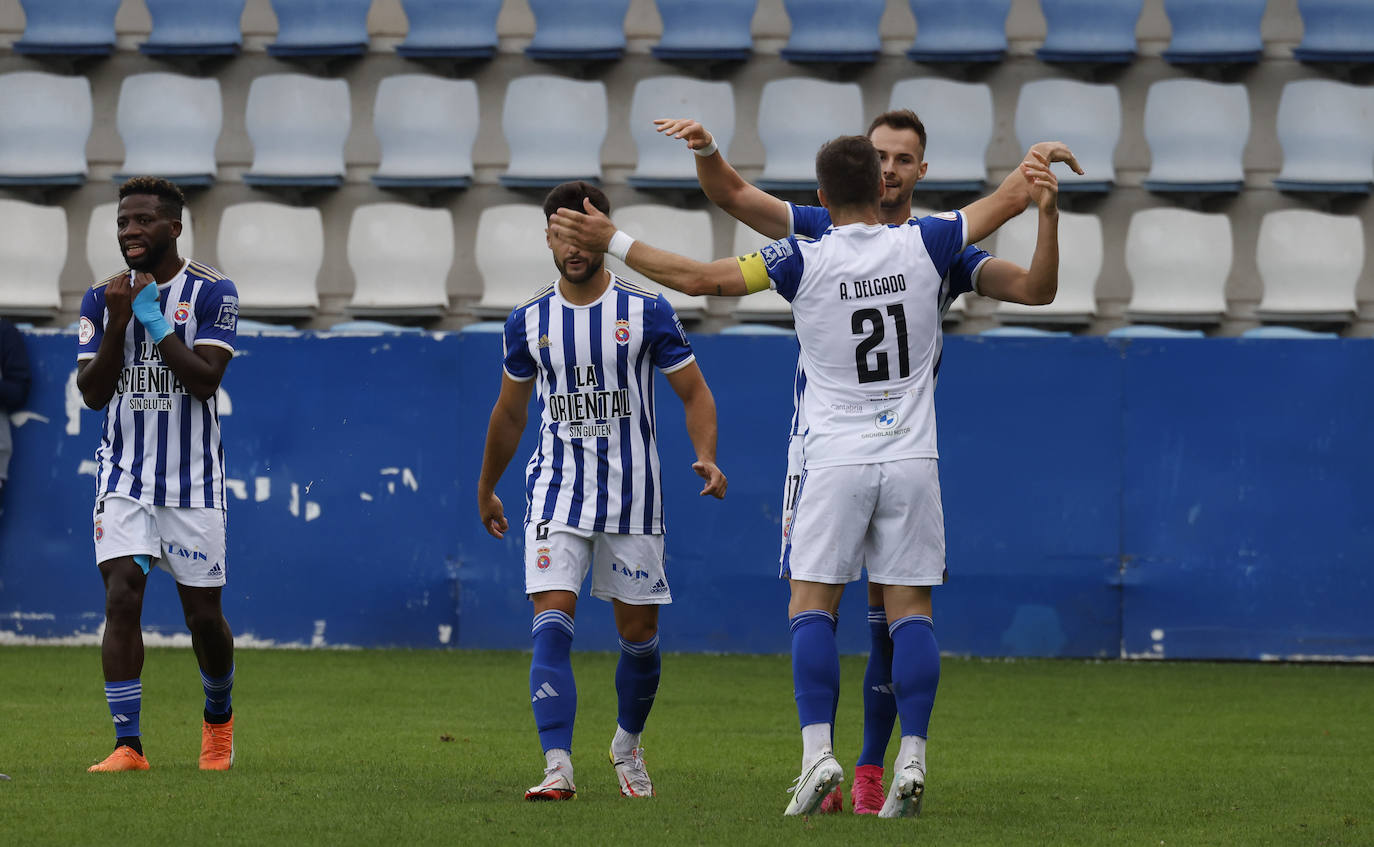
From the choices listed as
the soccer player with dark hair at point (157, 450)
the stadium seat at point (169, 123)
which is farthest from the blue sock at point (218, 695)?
the stadium seat at point (169, 123)

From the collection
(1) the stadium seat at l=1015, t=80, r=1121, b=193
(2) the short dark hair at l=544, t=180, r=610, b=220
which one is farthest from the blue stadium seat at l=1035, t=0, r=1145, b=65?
(2) the short dark hair at l=544, t=180, r=610, b=220

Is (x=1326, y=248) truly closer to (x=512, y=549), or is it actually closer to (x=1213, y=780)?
(x=512, y=549)

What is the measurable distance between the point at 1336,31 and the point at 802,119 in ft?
13.3

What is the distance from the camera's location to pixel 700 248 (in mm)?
12500

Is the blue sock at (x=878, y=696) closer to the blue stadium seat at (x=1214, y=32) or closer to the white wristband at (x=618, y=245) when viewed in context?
the white wristband at (x=618, y=245)

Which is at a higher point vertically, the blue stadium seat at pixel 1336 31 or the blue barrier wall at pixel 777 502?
the blue stadium seat at pixel 1336 31

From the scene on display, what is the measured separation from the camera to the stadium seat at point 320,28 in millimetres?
13094

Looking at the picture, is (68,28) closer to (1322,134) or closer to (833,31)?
(833,31)

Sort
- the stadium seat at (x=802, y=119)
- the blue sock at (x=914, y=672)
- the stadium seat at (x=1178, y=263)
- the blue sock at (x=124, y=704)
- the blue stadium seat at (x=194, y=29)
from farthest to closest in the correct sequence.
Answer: the blue stadium seat at (x=194, y=29), the stadium seat at (x=802, y=119), the stadium seat at (x=1178, y=263), the blue sock at (x=124, y=704), the blue sock at (x=914, y=672)

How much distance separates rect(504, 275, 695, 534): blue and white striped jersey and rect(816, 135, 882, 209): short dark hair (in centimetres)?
87

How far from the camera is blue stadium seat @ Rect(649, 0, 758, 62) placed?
42.3 feet

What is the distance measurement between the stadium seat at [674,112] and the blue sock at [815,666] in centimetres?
842

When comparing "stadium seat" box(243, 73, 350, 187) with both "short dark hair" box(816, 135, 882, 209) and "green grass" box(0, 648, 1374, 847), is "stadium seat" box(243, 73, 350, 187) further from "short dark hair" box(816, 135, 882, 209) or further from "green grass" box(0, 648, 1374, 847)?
"short dark hair" box(816, 135, 882, 209)

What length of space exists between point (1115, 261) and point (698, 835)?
30.4 ft
